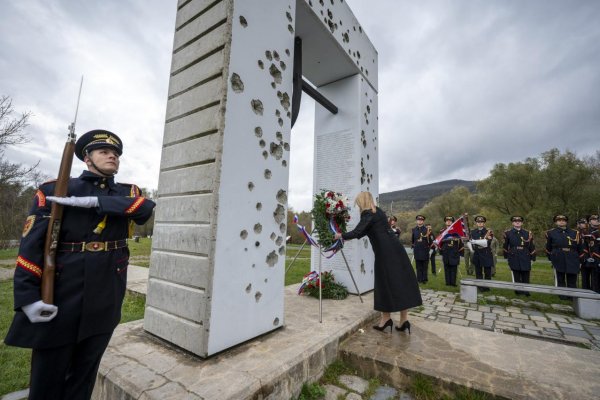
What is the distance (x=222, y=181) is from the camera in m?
2.66

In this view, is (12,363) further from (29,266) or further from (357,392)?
(357,392)

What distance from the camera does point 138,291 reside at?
218 inches

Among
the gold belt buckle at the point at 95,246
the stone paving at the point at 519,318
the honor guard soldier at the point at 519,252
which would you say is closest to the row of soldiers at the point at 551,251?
the honor guard soldier at the point at 519,252

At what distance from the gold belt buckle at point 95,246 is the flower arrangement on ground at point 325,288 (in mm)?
3846

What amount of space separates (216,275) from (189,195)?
2.96 feet

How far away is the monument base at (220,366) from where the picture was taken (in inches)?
82.8

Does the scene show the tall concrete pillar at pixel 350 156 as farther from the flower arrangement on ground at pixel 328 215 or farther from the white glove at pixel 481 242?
the white glove at pixel 481 242

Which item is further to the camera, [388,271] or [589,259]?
[589,259]

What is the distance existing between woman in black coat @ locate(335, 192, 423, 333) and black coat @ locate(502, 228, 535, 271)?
19.8 ft

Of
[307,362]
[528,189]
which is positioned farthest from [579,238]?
[528,189]

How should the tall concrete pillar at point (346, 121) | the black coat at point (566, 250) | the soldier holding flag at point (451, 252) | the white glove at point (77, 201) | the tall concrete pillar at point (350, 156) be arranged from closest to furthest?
the white glove at point (77, 201), the tall concrete pillar at point (346, 121), the tall concrete pillar at point (350, 156), the black coat at point (566, 250), the soldier holding flag at point (451, 252)

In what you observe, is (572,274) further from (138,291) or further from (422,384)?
(138,291)

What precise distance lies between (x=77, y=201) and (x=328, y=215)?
3504mm

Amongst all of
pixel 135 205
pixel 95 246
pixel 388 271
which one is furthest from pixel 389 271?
pixel 95 246
